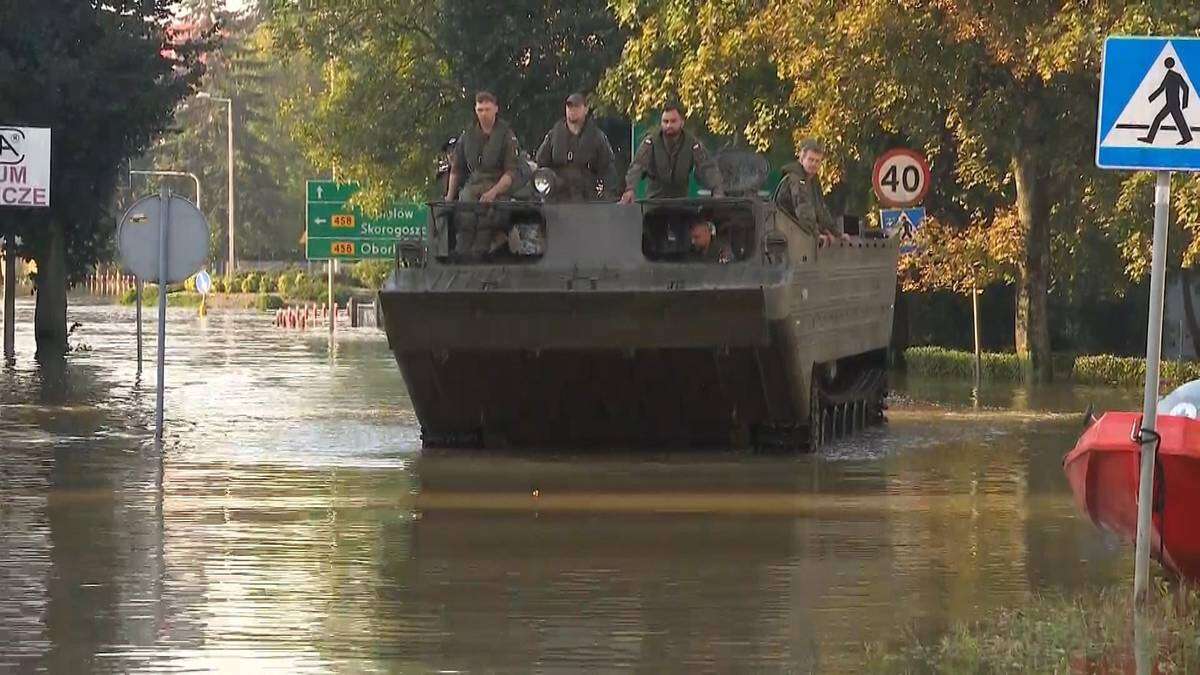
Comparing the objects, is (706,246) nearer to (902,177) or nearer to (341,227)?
(902,177)

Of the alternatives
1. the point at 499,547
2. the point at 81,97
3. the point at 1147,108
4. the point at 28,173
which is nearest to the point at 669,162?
the point at 499,547

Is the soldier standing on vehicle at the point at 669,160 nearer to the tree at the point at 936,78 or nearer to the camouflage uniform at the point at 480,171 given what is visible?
the camouflage uniform at the point at 480,171

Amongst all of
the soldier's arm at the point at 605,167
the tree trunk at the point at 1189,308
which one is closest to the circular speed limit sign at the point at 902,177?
the tree trunk at the point at 1189,308

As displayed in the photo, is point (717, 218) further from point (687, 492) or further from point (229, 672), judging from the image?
point (229, 672)

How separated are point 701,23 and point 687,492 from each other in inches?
667

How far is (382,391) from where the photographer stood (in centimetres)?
3084

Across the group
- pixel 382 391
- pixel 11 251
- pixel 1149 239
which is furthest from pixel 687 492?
pixel 11 251

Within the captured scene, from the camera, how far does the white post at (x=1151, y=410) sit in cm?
1118

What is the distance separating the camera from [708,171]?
20625mm

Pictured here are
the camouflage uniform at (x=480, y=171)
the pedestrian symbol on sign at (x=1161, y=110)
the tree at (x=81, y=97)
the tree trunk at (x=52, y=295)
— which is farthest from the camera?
the tree trunk at (x=52, y=295)

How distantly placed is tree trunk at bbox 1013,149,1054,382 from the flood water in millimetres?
9117

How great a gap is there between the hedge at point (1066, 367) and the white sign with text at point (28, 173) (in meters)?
12.1

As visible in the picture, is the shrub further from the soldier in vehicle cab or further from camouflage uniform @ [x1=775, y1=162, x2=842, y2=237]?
the soldier in vehicle cab

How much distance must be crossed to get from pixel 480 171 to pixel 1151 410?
10.2m
